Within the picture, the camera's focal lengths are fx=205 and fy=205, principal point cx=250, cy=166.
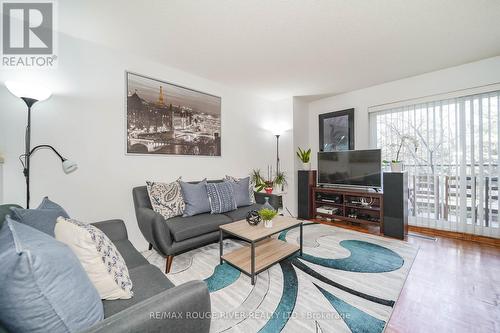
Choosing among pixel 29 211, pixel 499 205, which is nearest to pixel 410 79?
pixel 499 205

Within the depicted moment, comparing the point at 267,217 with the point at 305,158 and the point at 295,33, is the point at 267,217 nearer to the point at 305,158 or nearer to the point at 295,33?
the point at 295,33

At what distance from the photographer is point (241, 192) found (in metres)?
3.02

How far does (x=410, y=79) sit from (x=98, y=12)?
4277mm

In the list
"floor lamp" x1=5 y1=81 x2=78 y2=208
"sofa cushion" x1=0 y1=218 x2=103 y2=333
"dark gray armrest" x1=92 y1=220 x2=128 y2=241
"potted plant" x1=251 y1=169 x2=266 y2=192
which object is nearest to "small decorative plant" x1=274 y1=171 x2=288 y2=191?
"potted plant" x1=251 y1=169 x2=266 y2=192

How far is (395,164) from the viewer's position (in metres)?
3.08

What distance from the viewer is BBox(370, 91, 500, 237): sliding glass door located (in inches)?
111

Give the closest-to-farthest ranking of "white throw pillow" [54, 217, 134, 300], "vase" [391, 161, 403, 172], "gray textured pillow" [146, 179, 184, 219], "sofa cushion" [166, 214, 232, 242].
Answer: "white throw pillow" [54, 217, 134, 300], "sofa cushion" [166, 214, 232, 242], "gray textured pillow" [146, 179, 184, 219], "vase" [391, 161, 403, 172]

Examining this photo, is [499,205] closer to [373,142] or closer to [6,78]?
[373,142]

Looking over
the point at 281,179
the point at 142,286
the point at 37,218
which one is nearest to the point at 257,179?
the point at 281,179

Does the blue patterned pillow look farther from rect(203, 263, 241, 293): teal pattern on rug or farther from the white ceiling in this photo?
the white ceiling

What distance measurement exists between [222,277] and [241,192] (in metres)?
1.26

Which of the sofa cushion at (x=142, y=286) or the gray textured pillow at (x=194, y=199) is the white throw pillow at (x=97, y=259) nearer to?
the sofa cushion at (x=142, y=286)

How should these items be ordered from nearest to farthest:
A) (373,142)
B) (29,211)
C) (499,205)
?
(29,211) → (499,205) → (373,142)

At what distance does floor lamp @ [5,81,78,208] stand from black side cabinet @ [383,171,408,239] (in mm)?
3997
